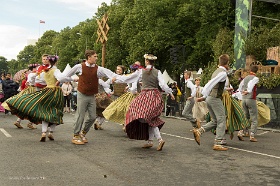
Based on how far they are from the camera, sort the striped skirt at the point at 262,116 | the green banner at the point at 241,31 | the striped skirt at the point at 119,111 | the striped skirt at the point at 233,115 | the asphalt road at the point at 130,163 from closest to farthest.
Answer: the asphalt road at the point at 130,163
the striped skirt at the point at 233,115
the striped skirt at the point at 119,111
the striped skirt at the point at 262,116
the green banner at the point at 241,31

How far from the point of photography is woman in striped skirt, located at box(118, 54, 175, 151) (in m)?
9.14

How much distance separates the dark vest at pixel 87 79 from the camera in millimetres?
9797

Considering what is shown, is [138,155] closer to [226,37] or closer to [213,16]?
[226,37]

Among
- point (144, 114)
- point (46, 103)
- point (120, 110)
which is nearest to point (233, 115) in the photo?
point (144, 114)

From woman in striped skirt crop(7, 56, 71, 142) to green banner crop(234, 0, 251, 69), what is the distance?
13.4 metres

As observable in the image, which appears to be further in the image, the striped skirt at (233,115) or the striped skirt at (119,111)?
the striped skirt at (119,111)

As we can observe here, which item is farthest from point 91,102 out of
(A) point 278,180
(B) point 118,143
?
(A) point 278,180

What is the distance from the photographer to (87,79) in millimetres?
9805

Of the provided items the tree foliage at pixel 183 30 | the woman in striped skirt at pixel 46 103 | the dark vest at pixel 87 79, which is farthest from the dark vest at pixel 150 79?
the tree foliage at pixel 183 30

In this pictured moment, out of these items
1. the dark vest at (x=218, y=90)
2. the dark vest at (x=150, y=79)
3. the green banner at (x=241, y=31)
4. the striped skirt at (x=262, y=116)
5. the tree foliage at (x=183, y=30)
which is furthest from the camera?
the tree foliage at (x=183, y=30)

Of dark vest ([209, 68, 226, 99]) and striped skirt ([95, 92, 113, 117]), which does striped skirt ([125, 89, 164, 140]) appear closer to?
dark vest ([209, 68, 226, 99])

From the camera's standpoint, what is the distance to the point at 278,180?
6406 millimetres

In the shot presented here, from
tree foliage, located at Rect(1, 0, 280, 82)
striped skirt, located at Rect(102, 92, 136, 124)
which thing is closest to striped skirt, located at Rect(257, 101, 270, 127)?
striped skirt, located at Rect(102, 92, 136, 124)

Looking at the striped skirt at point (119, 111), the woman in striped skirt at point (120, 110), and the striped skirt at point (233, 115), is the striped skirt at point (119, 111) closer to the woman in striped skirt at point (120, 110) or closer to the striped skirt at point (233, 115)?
the woman in striped skirt at point (120, 110)
